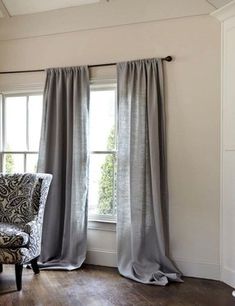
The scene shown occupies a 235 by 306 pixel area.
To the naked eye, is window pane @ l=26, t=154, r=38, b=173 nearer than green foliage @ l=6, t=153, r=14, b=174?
Yes

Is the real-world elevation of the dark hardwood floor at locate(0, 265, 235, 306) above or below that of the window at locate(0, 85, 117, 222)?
below

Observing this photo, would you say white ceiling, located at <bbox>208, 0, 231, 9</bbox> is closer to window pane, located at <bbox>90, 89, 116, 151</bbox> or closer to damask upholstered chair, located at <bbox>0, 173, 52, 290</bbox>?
window pane, located at <bbox>90, 89, 116, 151</bbox>

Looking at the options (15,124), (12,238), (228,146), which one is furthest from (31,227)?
(228,146)

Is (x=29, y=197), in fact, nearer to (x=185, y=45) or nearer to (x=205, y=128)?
(x=205, y=128)

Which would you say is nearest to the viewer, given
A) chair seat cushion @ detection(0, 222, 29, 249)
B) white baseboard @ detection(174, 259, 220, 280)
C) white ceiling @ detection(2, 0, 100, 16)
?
chair seat cushion @ detection(0, 222, 29, 249)

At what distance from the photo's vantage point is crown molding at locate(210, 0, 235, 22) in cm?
298

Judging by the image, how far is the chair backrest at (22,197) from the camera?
319cm

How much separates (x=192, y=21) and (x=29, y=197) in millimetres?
2351

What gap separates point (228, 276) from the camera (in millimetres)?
3053

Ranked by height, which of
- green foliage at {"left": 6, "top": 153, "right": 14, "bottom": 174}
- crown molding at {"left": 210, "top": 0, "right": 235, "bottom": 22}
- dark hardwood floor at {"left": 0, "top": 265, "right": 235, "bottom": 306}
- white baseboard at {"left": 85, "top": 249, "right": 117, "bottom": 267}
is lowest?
dark hardwood floor at {"left": 0, "top": 265, "right": 235, "bottom": 306}

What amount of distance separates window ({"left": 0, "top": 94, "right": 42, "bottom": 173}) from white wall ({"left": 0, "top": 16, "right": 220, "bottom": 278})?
4.09ft

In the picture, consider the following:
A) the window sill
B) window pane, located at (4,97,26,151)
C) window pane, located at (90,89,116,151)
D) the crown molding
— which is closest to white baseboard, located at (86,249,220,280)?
the window sill

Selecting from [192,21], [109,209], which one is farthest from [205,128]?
[109,209]

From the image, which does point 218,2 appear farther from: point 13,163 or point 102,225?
point 13,163
